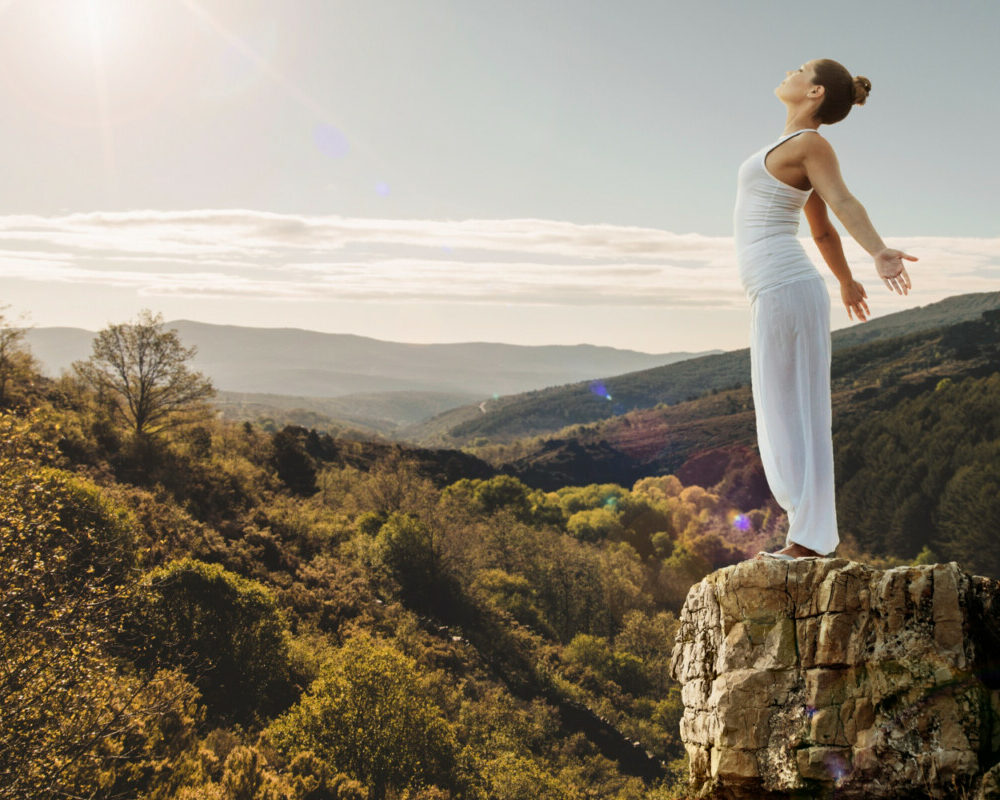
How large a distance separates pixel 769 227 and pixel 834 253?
80 centimetres

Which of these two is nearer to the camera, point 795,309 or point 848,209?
point 848,209

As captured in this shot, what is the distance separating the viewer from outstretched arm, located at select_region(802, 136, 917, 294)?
4328mm

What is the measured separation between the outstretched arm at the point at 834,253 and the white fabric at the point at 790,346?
351 mm

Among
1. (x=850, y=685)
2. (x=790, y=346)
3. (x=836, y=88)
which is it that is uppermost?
(x=836, y=88)

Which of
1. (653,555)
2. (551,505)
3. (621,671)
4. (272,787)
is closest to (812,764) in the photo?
(272,787)

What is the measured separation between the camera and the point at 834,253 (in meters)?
5.48

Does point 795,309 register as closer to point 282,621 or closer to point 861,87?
point 861,87

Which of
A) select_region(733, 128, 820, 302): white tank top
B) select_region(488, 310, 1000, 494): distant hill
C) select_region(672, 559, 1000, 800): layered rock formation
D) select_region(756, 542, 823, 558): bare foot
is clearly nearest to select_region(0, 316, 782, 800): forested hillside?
select_region(672, 559, 1000, 800): layered rock formation

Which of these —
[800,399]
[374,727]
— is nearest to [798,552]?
[800,399]

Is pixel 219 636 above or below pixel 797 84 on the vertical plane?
below

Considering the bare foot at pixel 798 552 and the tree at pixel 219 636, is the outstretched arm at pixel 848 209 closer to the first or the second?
the bare foot at pixel 798 552

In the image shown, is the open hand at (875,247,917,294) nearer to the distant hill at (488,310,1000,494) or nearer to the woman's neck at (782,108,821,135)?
the woman's neck at (782,108,821,135)

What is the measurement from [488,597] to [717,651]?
4710 centimetres

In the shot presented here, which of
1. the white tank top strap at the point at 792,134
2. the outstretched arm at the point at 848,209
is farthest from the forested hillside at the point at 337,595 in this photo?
the white tank top strap at the point at 792,134
